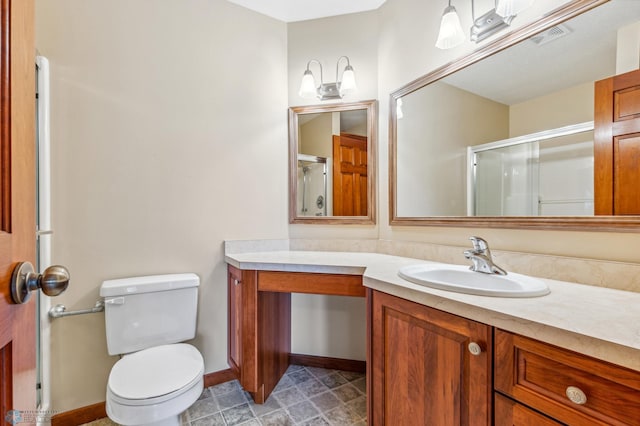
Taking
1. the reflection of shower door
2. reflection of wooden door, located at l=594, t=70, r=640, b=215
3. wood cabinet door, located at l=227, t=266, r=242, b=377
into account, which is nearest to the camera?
reflection of wooden door, located at l=594, t=70, r=640, b=215

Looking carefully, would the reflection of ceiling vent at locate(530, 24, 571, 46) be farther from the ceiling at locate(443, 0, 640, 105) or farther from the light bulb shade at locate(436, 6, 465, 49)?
the light bulb shade at locate(436, 6, 465, 49)

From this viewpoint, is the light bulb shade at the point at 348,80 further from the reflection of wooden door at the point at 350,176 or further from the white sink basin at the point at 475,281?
the white sink basin at the point at 475,281

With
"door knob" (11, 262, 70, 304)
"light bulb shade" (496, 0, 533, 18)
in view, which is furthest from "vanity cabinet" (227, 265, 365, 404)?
"light bulb shade" (496, 0, 533, 18)

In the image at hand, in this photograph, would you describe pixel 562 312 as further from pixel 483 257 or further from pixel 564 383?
pixel 483 257

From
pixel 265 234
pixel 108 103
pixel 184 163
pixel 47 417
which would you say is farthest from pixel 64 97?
pixel 47 417

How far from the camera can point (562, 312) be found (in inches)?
30.7

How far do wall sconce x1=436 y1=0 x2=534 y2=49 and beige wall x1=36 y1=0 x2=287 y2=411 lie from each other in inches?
44.9

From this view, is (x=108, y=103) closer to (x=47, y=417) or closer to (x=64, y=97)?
(x=64, y=97)

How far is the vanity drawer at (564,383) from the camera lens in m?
0.60

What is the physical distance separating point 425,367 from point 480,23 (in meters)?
1.55

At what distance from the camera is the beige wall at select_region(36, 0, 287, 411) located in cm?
154

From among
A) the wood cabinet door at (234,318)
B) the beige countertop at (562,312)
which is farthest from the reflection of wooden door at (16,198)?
the wood cabinet door at (234,318)

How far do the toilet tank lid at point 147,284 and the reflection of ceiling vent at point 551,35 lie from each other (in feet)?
6.72

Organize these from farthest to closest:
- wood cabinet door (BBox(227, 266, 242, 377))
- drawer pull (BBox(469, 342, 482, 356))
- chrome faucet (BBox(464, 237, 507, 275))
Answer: wood cabinet door (BBox(227, 266, 242, 377))
chrome faucet (BBox(464, 237, 507, 275))
drawer pull (BBox(469, 342, 482, 356))
